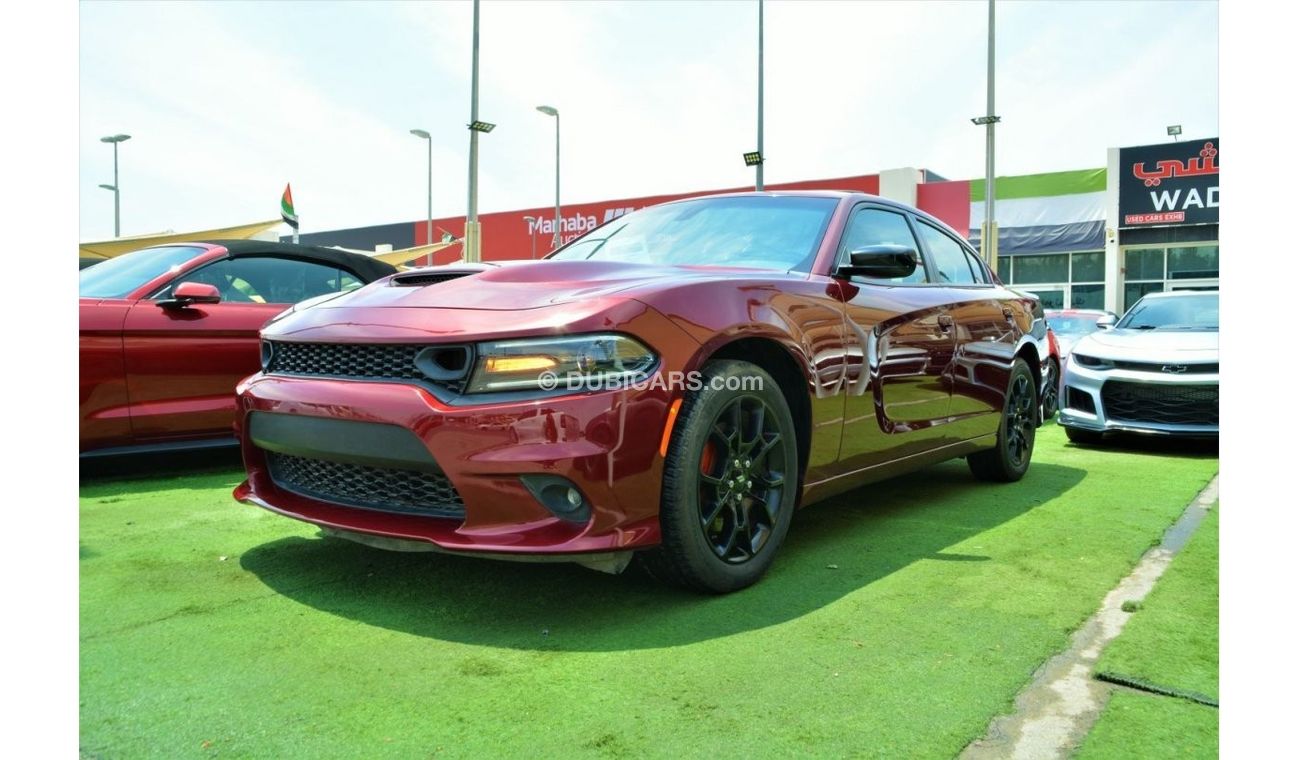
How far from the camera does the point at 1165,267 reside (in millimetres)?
22250

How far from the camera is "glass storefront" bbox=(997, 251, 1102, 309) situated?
23.2 m

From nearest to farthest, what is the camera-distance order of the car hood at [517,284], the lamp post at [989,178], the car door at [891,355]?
1. the car hood at [517,284]
2. the car door at [891,355]
3. the lamp post at [989,178]

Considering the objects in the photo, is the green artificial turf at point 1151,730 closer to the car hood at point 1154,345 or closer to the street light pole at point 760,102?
the car hood at point 1154,345

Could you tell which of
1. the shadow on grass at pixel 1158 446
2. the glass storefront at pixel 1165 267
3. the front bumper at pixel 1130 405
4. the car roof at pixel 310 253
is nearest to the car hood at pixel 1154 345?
the front bumper at pixel 1130 405

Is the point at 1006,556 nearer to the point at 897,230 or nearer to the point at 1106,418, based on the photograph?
the point at 897,230

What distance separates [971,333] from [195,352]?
156 inches

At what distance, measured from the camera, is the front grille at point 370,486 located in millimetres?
2572

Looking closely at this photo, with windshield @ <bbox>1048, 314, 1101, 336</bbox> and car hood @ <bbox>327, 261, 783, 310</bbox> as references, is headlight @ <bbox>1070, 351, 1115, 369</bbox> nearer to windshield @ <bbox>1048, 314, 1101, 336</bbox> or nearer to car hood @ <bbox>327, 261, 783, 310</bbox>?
windshield @ <bbox>1048, 314, 1101, 336</bbox>

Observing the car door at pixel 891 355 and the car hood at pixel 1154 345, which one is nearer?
the car door at pixel 891 355

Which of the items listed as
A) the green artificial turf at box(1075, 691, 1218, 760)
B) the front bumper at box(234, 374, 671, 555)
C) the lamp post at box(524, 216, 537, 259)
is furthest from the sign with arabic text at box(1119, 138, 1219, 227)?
the front bumper at box(234, 374, 671, 555)

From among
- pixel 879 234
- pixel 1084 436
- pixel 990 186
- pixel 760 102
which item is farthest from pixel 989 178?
pixel 879 234

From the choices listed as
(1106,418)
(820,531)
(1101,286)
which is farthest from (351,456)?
(1101,286)

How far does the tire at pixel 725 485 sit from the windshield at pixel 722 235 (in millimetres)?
653

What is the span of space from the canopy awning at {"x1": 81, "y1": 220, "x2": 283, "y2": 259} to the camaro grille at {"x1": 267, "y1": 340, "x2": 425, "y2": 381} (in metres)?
10.8
